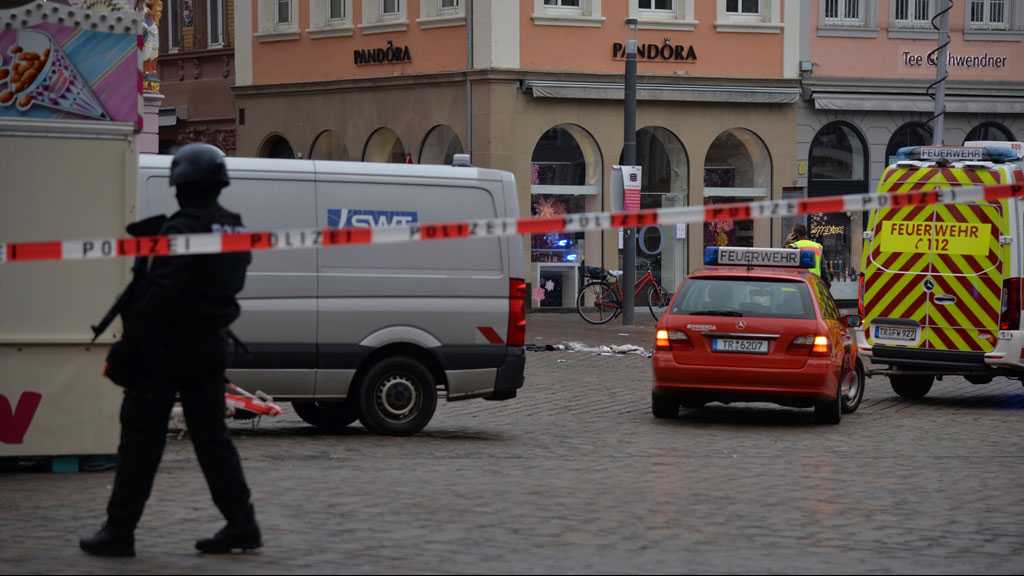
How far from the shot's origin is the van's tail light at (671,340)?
16.9m

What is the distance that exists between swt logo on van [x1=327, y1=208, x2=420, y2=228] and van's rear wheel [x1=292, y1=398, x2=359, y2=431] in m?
1.81

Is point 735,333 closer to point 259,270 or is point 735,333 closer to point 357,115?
→ point 259,270

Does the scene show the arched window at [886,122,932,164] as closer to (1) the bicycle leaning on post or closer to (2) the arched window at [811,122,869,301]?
(2) the arched window at [811,122,869,301]

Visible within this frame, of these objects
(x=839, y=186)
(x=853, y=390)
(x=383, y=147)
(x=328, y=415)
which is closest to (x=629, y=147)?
(x=383, y=147)

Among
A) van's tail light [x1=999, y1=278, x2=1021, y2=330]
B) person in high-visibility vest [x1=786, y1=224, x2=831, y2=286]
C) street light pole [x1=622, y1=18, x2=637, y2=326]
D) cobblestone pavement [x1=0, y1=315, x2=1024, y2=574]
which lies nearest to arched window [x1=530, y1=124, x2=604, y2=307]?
street light pole [x1=622, y1=18, x2=637, y2=326]

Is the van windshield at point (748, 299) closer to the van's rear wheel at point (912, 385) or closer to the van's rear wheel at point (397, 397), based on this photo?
the van's rear wheel at point (397, 397)

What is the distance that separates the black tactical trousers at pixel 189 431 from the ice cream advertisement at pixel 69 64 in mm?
4064

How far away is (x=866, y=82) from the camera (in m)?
40.4

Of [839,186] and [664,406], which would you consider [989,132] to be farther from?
[664,406]

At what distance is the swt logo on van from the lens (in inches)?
571

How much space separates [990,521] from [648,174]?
28.9 metres

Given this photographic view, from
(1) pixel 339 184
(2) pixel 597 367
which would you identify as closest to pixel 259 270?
(1) pixel 339 184

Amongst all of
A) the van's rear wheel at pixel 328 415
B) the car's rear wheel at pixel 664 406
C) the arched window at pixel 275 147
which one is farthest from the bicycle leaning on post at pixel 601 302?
the van's rear wheel at pixel 328 415

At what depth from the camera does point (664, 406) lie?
17.4m
